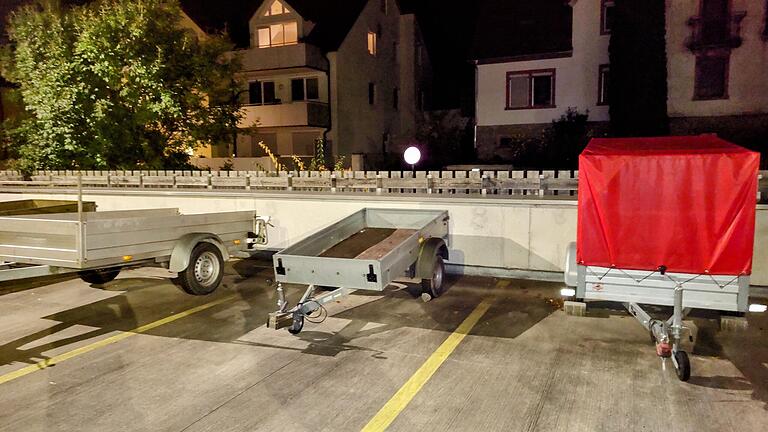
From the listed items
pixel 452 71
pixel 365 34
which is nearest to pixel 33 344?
pixel 365 34

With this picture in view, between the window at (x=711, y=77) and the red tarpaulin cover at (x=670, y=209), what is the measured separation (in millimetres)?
18067

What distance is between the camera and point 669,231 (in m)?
5.88

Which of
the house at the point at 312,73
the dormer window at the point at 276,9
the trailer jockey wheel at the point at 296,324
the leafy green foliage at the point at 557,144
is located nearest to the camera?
the trailer jockey wheel at the point at 296,324

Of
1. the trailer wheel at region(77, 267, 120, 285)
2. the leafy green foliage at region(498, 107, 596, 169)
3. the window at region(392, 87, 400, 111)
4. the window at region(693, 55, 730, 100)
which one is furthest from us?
the window at region(392, 87, 400, 111)

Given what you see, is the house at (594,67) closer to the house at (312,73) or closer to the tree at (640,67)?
the tree at (640,67)

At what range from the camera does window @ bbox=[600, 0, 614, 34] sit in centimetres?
2259

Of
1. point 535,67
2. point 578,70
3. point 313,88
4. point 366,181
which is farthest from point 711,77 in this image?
point 313,88

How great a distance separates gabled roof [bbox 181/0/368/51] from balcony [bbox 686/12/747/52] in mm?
15724

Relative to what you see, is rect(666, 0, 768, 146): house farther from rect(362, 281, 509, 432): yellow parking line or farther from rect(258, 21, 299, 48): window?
rect(362, 281, 509, 432): yellow parking line

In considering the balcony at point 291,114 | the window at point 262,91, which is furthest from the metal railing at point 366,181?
the window at point 262,91

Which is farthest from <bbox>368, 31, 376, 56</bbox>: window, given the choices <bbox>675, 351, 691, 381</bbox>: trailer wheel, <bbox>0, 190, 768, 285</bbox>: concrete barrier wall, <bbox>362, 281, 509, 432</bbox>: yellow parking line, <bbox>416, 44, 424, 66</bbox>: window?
<bbox>675, 351, 691, 381</bbox>: trailer wheel

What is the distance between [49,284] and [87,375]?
16.8ft

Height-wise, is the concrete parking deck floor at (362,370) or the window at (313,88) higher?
the window at (313,88)

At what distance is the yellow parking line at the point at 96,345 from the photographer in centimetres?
567
